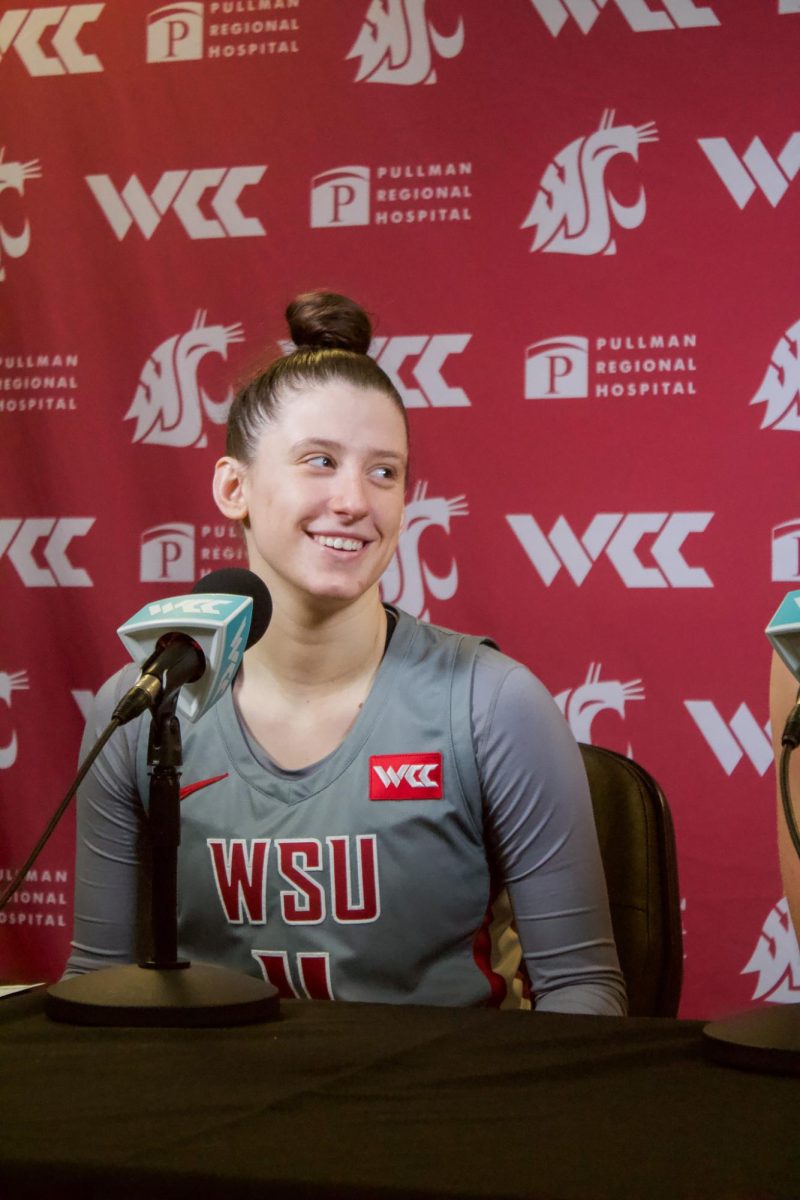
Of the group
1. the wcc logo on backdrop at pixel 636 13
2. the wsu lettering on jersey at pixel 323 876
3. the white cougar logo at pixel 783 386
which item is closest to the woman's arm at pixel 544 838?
the wsu lettering on jersey at pixel 323 876

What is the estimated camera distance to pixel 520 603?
2.44 meters

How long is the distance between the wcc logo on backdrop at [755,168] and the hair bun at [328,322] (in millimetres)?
987

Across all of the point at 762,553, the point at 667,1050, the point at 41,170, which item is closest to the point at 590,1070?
the point at 667,1050

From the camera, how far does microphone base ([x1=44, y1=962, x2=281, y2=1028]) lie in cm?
89

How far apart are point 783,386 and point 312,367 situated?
107 cm

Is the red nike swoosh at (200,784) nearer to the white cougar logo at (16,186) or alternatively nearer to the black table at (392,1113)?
the black table at (392,1113)

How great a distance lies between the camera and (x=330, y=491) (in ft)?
5.11

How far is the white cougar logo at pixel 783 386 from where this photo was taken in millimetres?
2352

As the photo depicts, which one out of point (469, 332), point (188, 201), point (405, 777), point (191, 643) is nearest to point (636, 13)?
point (469, 332)

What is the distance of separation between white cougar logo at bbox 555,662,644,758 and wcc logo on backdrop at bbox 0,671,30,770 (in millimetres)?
1062

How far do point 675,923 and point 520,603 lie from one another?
1.00 m

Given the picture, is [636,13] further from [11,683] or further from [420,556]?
[11,683]

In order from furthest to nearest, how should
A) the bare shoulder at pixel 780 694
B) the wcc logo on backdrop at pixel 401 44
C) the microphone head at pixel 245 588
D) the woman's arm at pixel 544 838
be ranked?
1. the wcc logo on backdrop at pixel 401 44
2. the woman's arm at pixel 544 838
3. the bare shoulder at pixel 780 694
4. the microphone head at pixel 245 588

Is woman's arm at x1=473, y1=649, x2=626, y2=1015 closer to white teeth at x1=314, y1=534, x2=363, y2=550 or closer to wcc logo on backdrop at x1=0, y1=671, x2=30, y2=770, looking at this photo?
white teeth at x1=314, y1=534, x2=363, y2=550
